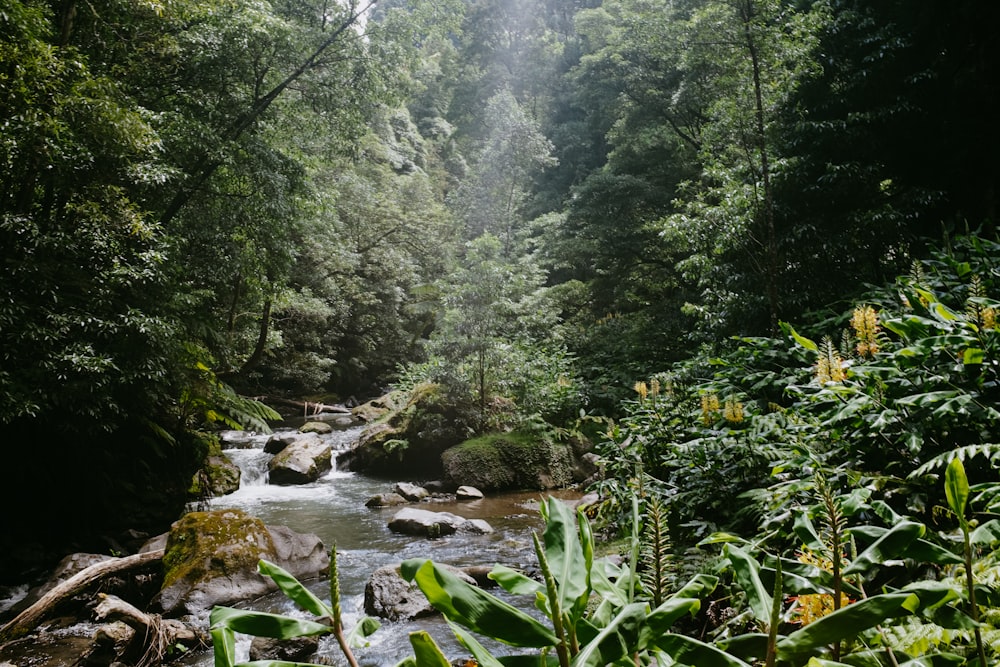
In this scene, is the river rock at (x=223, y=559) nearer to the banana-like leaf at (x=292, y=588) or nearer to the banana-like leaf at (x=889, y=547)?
the banana-like leaf at (x=292, y=588)

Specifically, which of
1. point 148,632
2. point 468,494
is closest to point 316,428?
point 468,494

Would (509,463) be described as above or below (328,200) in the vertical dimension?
below

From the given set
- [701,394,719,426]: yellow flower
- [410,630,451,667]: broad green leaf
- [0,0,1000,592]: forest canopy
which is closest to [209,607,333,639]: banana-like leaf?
[410,630,451,667]: broad green leaf

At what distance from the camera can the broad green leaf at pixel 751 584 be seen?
2.10 feet

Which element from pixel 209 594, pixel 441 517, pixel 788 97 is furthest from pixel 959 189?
pixel 209 594

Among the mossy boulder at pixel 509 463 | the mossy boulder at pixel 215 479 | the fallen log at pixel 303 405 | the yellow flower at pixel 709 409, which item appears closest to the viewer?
the yellow flower at pixel 709 409

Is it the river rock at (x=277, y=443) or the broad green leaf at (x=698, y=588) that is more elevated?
the broad green leaf at (x=698, y=588)

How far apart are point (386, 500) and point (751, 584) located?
8.71 m

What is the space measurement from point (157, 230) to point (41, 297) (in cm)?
156

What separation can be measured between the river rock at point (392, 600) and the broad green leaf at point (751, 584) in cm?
465

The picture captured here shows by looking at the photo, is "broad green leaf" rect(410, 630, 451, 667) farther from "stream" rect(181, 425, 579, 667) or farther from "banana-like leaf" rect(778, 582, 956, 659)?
"stream" rect(181, 425, 579, 667)

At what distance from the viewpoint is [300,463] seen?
10.2 meters

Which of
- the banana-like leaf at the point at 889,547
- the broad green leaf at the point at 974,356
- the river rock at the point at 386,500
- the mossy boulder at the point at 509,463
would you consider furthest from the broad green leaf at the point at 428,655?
the mossy boulder at the point at 509,463

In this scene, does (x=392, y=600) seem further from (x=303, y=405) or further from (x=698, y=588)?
(x=303, y=405)
